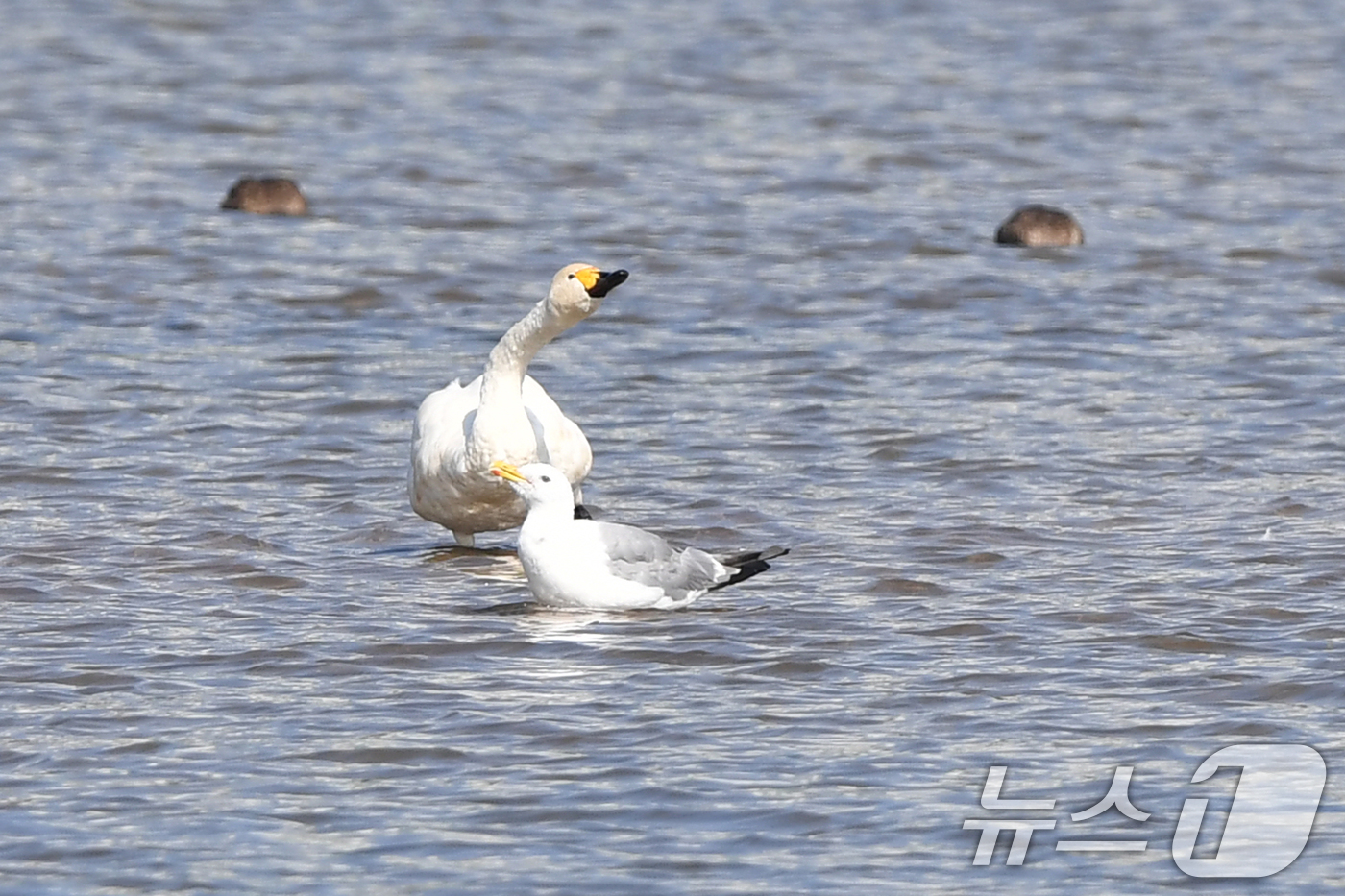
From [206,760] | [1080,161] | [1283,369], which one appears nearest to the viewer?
[206,760]

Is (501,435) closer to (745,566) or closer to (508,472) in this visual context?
(508,472)

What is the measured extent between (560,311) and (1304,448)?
403 centimetres

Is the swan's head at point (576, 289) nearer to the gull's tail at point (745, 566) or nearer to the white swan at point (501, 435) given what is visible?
the white swan at point (501, 435)

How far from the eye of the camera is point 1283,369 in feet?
46.6

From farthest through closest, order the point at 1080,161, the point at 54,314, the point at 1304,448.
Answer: the point at 1080,161 → the point at 54,314 → the point at 1304,448

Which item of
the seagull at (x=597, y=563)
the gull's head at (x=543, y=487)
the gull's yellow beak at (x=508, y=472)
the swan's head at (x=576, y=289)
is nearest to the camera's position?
the seagull at (x=597, y=563)

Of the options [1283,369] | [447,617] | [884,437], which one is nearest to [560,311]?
[447,617]

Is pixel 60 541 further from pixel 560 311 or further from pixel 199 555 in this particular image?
pixel 560 311

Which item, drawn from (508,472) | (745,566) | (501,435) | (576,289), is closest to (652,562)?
(745,566)

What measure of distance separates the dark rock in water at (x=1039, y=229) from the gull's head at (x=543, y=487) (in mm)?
8968

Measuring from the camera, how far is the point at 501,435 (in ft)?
33.7

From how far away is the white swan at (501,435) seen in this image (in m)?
10.3

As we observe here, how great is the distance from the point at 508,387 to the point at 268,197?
8.82m

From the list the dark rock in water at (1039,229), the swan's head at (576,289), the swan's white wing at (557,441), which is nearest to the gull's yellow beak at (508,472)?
the swan's white wing at (557,441)
